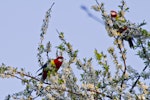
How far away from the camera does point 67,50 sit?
4781mm

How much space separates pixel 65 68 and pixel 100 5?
2.56ft

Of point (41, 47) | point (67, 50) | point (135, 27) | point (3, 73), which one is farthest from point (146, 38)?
point (3, 73)

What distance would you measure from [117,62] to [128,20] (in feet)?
2.07

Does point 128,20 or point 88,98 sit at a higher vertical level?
point 128,20

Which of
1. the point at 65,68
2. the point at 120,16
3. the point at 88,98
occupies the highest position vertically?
the point at 120,16

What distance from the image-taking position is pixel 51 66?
5.18 meters

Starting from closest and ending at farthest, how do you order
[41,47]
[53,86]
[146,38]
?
[146,38]
[53,86]
[41,47]

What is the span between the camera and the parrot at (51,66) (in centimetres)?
489

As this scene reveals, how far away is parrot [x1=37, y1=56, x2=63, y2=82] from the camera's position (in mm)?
4894

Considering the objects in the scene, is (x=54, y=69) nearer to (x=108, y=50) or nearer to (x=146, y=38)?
(x=108, y=50)

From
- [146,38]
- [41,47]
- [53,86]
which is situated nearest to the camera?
[146,38]

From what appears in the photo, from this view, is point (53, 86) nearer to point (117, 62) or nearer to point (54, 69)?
point (54, 69)

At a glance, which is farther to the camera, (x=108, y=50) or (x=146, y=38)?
(x=108, y=50)

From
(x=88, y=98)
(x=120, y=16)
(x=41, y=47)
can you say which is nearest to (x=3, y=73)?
(x=41, y=47)
